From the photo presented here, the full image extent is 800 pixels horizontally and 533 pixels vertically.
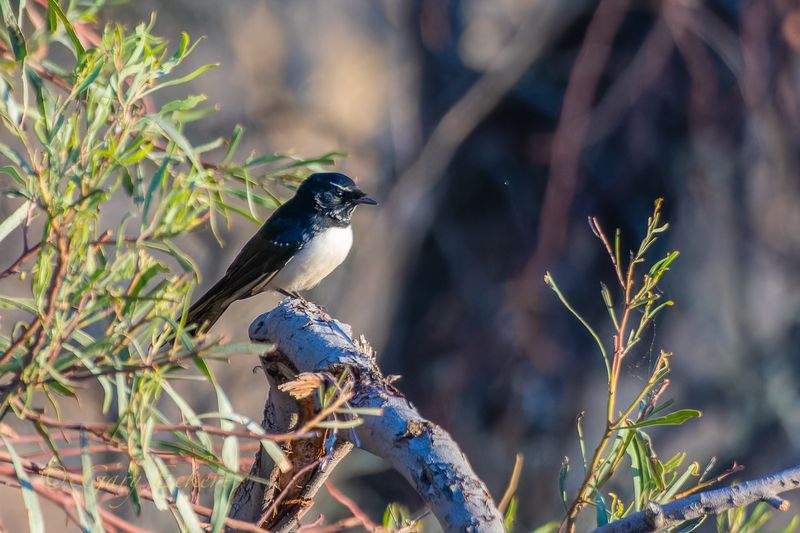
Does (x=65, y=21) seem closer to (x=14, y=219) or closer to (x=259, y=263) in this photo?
(x=14, y=219)

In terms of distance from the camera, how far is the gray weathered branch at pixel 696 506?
4.02 ft

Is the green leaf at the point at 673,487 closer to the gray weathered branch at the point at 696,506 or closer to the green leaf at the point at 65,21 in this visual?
the gray weathered branch at the point at 696,506

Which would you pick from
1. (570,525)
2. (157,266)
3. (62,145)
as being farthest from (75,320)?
(570,525)

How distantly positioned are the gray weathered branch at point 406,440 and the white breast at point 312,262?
5.16ft

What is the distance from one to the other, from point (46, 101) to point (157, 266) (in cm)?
42

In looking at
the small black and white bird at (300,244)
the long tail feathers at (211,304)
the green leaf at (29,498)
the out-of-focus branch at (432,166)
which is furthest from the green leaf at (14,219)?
the out-of-focus branch at (432,166)

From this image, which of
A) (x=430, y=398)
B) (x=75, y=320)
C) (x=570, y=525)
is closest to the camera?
(x=75, y=320)

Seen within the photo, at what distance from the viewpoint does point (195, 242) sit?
501cm

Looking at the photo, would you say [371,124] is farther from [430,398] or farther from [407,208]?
[430,398]

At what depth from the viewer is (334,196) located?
3881mm

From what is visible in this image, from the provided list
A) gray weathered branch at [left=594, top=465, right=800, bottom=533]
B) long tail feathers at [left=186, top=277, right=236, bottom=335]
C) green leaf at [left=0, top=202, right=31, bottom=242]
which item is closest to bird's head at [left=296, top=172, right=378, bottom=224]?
long tail feathers at [left=186, top=277, right=236, bottom=335]

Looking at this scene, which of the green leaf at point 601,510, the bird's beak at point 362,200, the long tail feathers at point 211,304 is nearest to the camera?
the green leaf at point 601,510

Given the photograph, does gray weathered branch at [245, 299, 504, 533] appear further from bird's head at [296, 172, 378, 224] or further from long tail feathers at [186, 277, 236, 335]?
bird's head at [296, 172, 378, 224]

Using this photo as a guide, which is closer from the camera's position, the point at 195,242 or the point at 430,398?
the point at 195,242
